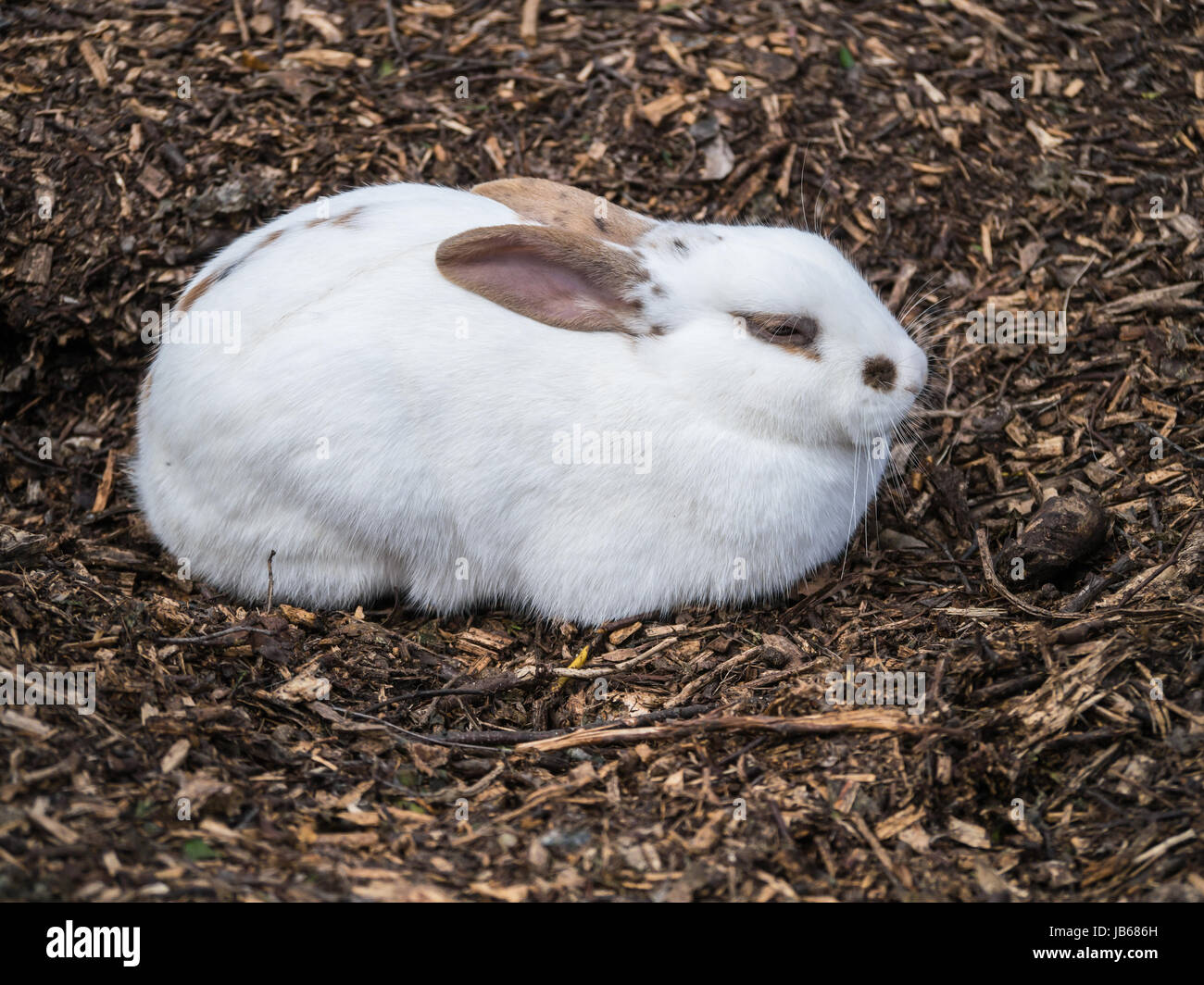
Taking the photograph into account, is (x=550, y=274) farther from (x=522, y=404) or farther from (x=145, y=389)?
(x=145, y=389)

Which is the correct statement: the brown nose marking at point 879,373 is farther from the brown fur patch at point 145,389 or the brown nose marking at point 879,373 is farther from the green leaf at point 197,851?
the brown fur patch at point 145,389

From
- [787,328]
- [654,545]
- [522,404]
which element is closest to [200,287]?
[522,404]

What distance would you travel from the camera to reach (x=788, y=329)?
195 inches

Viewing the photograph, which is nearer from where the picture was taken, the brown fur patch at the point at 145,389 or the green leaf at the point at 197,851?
the green leaf at the point at 197,851

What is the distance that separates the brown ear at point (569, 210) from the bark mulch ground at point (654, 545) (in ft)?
5.02

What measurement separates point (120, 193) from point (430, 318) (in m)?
2.82

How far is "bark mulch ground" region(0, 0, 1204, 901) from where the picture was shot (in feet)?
12.8

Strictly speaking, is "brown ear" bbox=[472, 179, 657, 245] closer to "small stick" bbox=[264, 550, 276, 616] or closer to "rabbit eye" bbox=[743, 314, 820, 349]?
"rabbit eye" bbox=[743, 314, 820, 349]

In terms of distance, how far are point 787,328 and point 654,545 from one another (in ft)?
3.60

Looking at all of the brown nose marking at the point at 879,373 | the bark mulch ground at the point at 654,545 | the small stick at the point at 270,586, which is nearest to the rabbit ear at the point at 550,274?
the brown nose marking at the point at 879,373

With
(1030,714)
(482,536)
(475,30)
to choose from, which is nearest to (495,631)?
(482,536)

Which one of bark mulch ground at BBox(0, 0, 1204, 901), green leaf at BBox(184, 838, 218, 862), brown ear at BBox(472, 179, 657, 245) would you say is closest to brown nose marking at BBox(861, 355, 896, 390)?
bark mulch ground at BBox(0, 0, 1204, 901)

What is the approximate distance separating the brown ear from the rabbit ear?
23cm

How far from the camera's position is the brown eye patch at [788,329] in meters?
4.91
